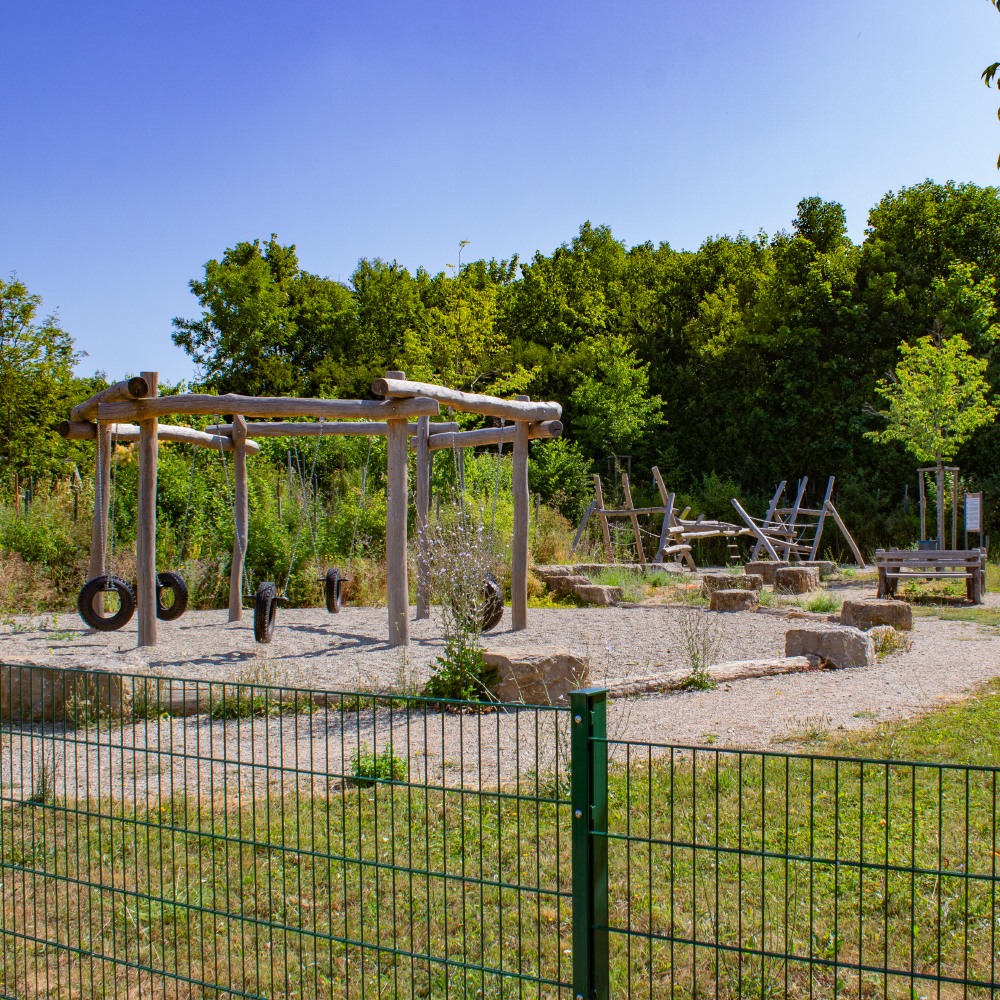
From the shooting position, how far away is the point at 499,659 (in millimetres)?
6473

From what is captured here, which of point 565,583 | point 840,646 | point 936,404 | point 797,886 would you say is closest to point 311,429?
point 565,583

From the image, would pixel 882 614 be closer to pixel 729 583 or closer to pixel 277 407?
pixel 729 583

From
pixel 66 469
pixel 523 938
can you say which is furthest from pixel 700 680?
pixel 66 469

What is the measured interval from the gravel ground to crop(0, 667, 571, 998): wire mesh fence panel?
8 centimetres

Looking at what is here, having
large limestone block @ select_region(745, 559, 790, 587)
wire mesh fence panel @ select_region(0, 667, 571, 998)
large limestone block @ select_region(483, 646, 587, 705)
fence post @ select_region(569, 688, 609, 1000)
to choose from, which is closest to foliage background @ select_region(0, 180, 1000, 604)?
large limestone block @ select_region(745, 559, 790, 587)

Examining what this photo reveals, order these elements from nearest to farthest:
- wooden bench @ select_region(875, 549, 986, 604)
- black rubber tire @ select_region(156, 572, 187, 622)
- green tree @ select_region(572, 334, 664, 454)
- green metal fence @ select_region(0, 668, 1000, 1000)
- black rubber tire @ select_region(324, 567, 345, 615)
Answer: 1. green metal fence @ select_region(0, 668, 1000, 1000)
2. black rubber tire @ select_region(156, 572, 187, 622)
3. black rubber tire @ select_region(324, 567, 345, 615)
4. wooden bench @ select_region(875, 549, 986, 604)
5. green tree @ select_region(572, 334, 664, 454)

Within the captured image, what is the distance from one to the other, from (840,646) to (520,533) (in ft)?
11.8

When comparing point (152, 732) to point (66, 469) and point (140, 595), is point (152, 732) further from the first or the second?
point (66, 469)

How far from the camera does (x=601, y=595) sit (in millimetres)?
12828

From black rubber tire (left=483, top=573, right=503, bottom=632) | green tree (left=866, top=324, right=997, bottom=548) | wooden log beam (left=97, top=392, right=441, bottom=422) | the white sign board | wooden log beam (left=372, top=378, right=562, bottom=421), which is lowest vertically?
black rubber tire (left=483, top=573, right=503, bottom=632)

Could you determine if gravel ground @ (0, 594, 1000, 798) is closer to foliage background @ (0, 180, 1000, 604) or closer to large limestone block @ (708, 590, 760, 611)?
large limestone block @ (708, 590, 760, 611)

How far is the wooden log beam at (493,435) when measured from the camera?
1028cm

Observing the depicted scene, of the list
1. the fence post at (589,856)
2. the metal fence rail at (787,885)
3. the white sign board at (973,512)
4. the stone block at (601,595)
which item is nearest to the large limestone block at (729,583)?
the stone block at (601,595)

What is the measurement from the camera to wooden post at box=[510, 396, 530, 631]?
9797 mm
